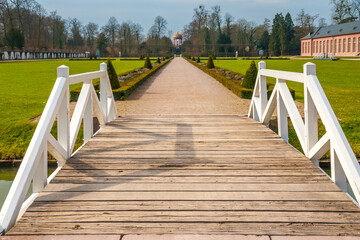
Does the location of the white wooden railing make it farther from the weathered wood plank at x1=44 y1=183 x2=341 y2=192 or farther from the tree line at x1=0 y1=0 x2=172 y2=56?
the tree line at x1=0 y1=0 x2=172 y2=56

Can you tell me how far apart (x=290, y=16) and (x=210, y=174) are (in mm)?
87987

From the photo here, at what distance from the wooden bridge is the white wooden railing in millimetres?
16

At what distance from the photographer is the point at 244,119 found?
266 inches

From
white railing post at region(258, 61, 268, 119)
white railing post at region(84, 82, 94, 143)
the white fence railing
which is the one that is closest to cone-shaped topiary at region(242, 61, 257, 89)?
white railing post at region(258, 61, 268, 119)

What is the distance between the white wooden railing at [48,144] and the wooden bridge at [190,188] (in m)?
0.02

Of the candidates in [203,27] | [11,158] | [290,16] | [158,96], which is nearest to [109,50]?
[203,27]

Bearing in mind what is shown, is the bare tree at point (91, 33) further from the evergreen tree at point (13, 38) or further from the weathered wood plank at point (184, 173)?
the weathered wood plank at point (184, 173)

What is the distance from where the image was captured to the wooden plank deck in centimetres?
264

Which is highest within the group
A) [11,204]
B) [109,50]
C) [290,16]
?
[290,16]

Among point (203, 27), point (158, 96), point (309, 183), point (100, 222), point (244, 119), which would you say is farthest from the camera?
point (203, 27)

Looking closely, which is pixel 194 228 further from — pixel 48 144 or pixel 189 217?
pixel 48 144

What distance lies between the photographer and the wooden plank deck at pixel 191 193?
2.64 m

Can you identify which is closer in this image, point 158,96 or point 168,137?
point 168,137

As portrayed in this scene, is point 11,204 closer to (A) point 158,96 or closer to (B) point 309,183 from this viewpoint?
(B) point 309,183
